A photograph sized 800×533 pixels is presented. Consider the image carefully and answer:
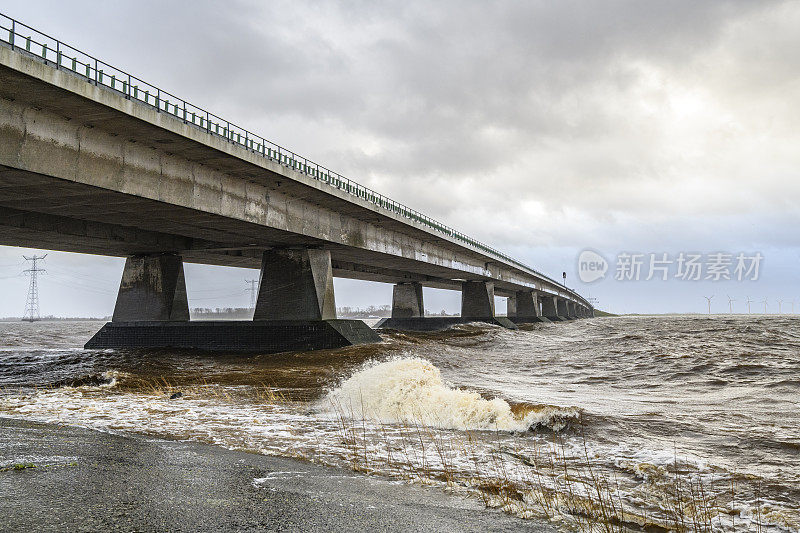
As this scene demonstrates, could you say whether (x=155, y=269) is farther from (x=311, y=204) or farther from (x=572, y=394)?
(x=572, y=394)

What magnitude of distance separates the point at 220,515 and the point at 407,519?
1.88m

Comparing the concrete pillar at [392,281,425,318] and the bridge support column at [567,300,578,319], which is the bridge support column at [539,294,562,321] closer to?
the bridge support column at [567,300,578,319]

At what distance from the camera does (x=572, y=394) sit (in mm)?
17500

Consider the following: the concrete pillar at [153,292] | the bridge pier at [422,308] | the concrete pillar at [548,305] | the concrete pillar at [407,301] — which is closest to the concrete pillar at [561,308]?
the concrete pillar at [548,305]

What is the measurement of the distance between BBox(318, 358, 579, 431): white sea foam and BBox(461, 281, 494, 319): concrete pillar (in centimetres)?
5779

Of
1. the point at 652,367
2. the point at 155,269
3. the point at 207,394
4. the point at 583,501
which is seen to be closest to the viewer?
the point at 583,501

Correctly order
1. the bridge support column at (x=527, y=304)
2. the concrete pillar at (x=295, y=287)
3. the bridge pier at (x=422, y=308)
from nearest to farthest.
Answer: the concrete pillar at (x=295, y=287) → the bridge pier at (x=422, y=308) → the bridge support column at (x=527, y=304)

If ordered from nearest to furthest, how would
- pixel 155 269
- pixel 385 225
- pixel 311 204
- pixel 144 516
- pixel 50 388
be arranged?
pixel 144 516 < pixel 50 388 < pixel 311 204 < pixel 155 269 < pixel 385 225

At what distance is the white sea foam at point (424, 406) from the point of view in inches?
468

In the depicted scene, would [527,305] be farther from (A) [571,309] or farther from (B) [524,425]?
(B) [524,425]

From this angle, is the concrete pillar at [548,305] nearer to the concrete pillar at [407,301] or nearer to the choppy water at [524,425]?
the concrete pillar at [407,301]

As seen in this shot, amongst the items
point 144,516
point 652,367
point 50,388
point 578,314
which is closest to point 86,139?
point 50,388

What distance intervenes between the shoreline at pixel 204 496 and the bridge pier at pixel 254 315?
25.7 m

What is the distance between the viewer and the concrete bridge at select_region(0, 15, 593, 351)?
18078 mm
